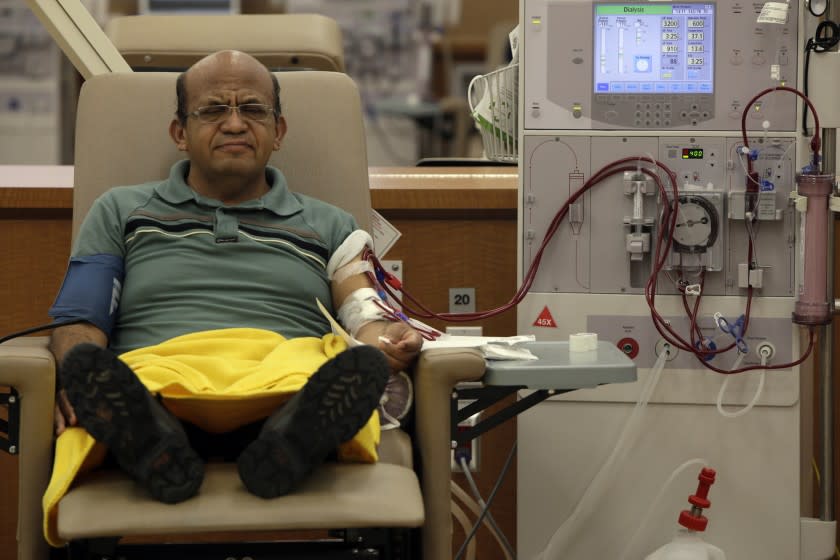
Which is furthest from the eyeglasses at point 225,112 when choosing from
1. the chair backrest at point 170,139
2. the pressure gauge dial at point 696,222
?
the pressure gauge dial at point 696,222

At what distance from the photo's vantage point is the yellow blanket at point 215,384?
177cm

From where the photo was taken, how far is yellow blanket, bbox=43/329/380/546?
5.79ft

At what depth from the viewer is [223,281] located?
2.19 m

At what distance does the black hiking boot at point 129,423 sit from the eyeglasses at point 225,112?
0.68 metres

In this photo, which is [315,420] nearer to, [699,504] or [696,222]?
[699,504]

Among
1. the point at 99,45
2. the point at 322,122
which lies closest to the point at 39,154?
the point at 99,45

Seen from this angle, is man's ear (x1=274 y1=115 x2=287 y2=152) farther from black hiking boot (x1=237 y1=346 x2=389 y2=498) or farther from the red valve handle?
the red valve handle

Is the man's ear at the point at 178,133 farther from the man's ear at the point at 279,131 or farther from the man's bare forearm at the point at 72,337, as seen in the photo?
the man's bare forearm at the point at 72,337

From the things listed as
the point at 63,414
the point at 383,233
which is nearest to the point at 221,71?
the point at 383,233

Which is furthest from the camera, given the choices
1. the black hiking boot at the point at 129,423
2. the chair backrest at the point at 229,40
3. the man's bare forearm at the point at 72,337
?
the chair backrest at the point at 229,40

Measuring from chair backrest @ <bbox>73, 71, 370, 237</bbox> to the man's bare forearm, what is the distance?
380 mm

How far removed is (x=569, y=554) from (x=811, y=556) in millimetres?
472

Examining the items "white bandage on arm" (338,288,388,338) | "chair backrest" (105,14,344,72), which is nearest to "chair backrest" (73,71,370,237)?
"white bandage on arm" (338,288,388,338)

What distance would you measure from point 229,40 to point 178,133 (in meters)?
0.68
